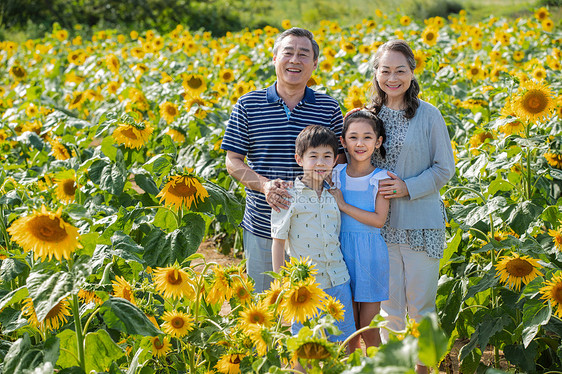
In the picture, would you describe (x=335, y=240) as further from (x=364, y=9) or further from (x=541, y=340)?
A: (x=364, y=9)

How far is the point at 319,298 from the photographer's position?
6.01 feet

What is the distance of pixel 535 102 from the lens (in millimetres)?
3018

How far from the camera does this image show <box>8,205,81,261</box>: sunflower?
1735 millimetres

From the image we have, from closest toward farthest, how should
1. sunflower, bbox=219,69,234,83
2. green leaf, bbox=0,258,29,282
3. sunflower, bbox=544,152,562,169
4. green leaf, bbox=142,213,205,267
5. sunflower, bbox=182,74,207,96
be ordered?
green leaf, bbox=0,258,29,282 → green leaf, bbox=142,213,205,267 → sunflower, bbox=544,152,562,169 → sunflower, bbox=182,74,207,96 → sunflower, bbox=219,69,234,83

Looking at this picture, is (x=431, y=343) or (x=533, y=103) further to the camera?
(x=533, y=103)

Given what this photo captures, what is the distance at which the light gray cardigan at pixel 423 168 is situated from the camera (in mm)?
2582

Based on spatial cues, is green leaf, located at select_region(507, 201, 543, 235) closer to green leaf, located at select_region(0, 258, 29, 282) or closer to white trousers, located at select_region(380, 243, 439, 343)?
white trousers, located at select_region(380, 243, 439, 343)

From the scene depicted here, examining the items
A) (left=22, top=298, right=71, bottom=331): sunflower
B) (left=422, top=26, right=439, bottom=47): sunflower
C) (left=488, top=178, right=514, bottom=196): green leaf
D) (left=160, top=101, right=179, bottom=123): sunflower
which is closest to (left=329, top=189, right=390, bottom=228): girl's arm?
(left=488, top=178, right=514, bottom=196): green leaf

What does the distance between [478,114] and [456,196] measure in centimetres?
105

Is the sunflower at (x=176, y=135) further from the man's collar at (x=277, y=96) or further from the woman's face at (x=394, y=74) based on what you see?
the woman's face at (x=394, y=74)

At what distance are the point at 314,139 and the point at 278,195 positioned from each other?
0.84ft

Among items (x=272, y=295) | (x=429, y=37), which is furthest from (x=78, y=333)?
(x=429, y=37)

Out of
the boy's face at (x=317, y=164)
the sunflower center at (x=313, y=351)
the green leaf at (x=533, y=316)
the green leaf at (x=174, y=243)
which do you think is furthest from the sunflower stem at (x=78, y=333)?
the green leaf at (x=533, y=316)

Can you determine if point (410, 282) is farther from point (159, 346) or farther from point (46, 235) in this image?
point (46, 235)
